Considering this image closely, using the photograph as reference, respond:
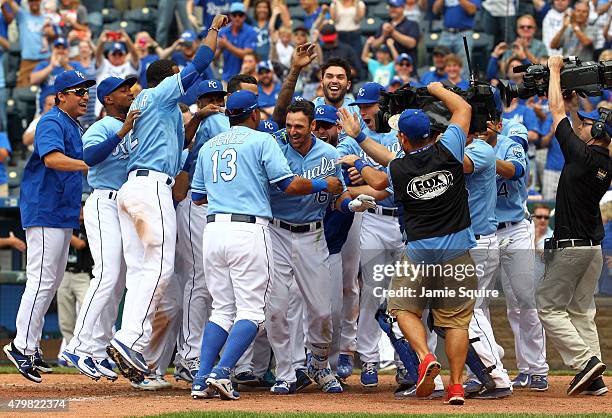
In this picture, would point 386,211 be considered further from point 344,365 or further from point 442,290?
point 442,290

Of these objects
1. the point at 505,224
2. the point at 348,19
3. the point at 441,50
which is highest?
the point at 348,19

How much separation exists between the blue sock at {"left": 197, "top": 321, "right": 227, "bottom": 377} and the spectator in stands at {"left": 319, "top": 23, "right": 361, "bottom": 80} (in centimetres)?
830

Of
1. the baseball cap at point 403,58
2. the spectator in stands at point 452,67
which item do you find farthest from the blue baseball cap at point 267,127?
the baseball cap at point 403,58

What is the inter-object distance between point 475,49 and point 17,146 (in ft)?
21.5

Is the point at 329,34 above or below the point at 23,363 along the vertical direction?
above

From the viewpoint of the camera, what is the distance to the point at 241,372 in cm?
901

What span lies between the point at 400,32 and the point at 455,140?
917cm

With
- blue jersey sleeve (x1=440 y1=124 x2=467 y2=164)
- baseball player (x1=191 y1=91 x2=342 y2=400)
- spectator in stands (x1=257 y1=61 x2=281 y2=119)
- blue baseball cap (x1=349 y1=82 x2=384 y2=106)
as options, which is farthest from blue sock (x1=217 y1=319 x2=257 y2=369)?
spectator in stands (x1=257 y1=61 x2=281 y2=119)

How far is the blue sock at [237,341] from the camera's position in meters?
7.78

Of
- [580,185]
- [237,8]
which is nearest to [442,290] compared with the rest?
[580,185]

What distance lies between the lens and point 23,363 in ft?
29.2

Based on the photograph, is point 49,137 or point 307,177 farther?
point 49,137

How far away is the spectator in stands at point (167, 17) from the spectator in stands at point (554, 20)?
531 centimetres

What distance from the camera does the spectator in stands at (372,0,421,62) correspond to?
16359 millimetres
